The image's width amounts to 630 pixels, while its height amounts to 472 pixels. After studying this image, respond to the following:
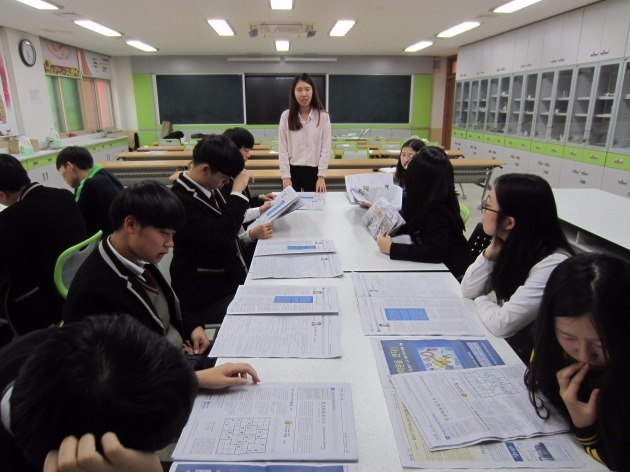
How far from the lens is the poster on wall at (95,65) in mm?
8842

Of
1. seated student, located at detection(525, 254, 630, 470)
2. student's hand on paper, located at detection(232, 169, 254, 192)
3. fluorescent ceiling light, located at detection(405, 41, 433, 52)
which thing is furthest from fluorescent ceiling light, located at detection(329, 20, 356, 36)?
seated student, located at detection(525, 254, 630, 470)

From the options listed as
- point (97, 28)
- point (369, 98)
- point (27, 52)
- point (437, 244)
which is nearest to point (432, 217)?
point (437, 244)

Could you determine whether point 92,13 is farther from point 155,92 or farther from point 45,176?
point 155,92

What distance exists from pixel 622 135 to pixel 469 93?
4339 mm

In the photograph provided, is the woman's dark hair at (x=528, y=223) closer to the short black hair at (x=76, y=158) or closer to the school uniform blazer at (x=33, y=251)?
the school uniform blazer at (x=33, y=251)

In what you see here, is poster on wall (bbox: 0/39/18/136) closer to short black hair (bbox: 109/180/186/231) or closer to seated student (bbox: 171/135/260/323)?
seated student (bbox: 171/135/260/323)

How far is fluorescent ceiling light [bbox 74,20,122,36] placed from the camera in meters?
6.16

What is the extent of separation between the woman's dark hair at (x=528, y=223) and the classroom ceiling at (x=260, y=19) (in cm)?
459

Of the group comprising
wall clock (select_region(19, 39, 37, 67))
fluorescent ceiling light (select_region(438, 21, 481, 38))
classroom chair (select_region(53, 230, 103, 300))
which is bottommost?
classroom chair (select_region(53, 230, 103, 300))

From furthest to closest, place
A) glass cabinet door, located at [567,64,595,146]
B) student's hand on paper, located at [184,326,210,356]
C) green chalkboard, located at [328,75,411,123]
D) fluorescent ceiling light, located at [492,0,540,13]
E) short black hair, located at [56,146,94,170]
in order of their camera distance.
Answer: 1. green chalkboard, located at [328,75,411,123]
2. glass cabinet door, located at [567,64,595,146]
3. fluorescent ceiling light, located at [492,0,540,13]
4. short black hair, located at [56,146,94,170]
5. student's hand on paper, located at [184,326,210,356]

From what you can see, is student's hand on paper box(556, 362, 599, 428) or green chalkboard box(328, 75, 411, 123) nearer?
student's hand on paper box(556, 362, 599, 428)

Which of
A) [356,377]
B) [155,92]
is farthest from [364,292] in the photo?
[155,92]

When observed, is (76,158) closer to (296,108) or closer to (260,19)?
(296,108)

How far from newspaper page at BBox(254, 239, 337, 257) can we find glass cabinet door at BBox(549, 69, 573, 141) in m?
5.22
